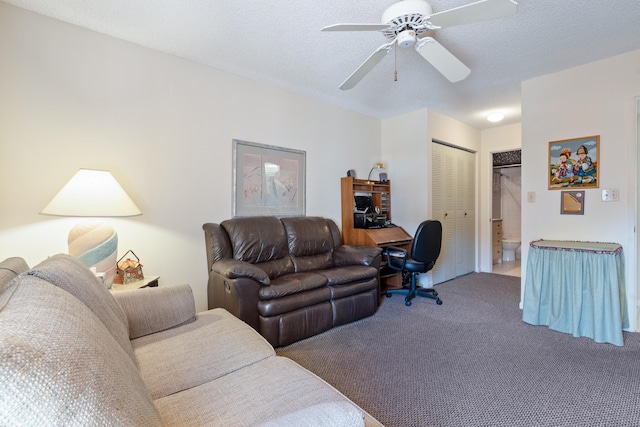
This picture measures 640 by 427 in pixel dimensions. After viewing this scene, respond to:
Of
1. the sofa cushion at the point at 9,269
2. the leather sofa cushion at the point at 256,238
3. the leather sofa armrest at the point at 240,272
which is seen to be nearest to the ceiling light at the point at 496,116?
the leather sofa cushion at the point at 256,238

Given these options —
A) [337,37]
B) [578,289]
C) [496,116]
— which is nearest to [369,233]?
[578,289]

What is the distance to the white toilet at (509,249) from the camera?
5945mm

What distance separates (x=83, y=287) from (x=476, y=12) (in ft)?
7.59

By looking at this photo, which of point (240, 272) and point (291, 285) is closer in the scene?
point (240, 272)

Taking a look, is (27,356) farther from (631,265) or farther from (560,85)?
(560,85)

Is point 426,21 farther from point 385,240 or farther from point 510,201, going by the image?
point 510,201

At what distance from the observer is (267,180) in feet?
10.8

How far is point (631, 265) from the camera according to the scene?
2609mm

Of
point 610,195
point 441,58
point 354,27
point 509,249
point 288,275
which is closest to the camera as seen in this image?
point 354,27

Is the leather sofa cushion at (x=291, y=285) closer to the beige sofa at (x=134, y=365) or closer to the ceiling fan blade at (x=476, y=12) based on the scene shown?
the beige sofa at (x=134, y=365)

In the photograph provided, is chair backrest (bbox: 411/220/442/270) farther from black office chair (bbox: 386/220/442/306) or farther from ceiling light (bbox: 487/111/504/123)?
ceiling light (bbox: 487/111/504/123)

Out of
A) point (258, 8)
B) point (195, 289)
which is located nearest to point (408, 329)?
point (195, 289)

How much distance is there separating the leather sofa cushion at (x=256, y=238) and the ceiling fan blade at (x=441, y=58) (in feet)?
6.70

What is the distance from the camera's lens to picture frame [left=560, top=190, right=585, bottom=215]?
284 centimetres
